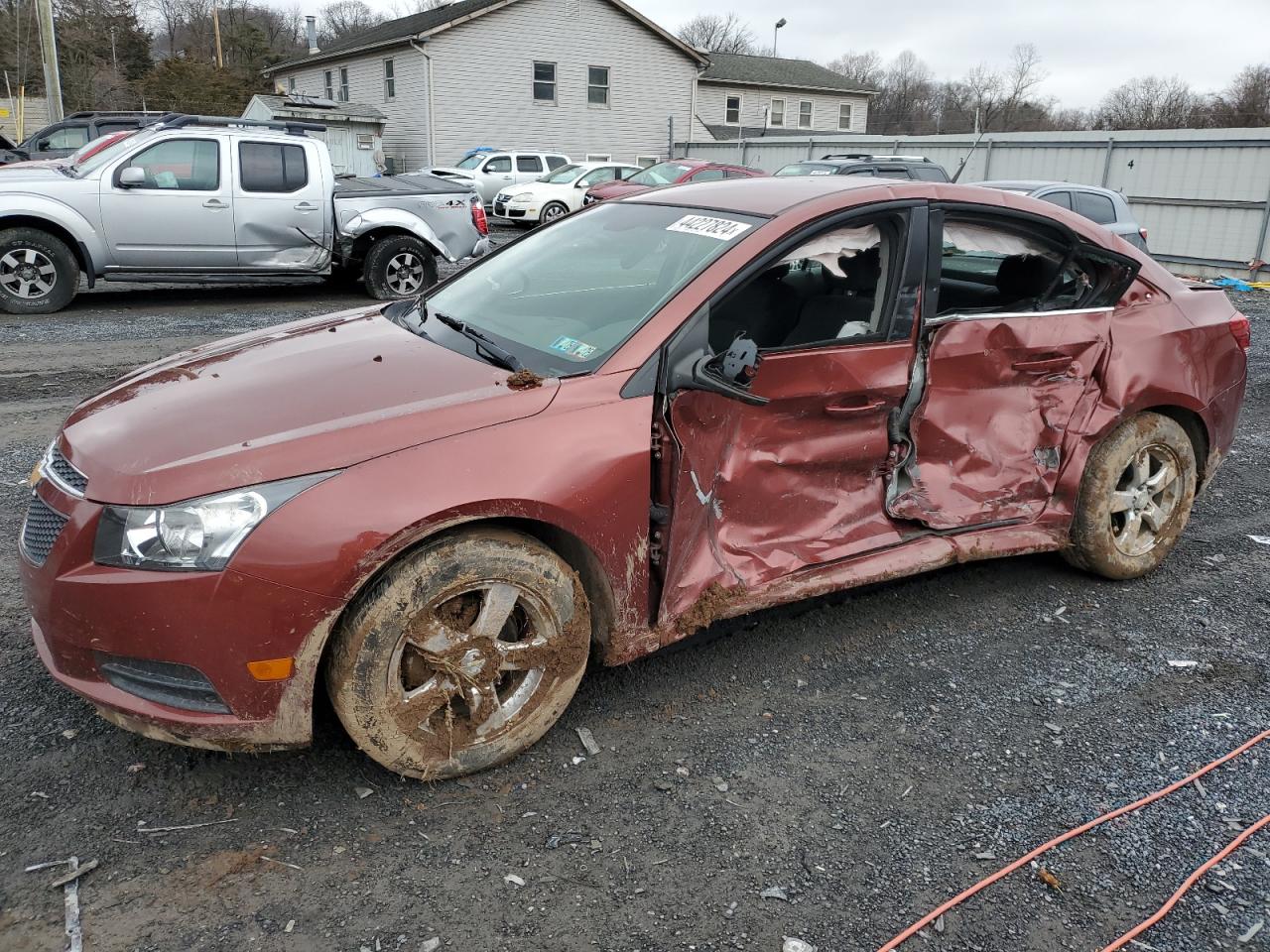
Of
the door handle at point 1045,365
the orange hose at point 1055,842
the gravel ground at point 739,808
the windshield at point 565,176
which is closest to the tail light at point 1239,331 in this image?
the door handle at point 1045,365

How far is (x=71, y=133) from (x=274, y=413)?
19300 millimetres

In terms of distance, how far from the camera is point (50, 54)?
2034cm

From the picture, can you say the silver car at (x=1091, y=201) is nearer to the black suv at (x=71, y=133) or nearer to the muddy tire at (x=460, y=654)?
the muddy tire at (x=460, y=654)

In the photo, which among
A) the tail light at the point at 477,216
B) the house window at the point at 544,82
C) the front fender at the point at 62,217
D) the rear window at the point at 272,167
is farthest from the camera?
the house window at the point at 544,82

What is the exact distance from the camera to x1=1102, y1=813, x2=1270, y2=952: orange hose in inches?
93.0

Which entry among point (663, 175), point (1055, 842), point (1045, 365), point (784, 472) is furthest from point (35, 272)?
point (663, 175)

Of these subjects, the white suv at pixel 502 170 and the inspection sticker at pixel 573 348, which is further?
the white suv at pixel 502 170

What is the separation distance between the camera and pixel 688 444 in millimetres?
3004

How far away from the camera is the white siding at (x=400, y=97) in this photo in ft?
98.2

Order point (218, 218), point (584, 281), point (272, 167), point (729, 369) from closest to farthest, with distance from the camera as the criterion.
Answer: point (729, 369) < point (584, 281) < point (218, 218) < point (272, 167)

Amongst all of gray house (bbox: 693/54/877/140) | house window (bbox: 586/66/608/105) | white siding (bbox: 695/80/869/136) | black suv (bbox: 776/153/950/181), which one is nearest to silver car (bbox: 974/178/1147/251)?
black suv (bbox: 776/153/950/181)

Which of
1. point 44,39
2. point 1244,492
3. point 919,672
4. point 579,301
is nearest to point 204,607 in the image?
point 579,301

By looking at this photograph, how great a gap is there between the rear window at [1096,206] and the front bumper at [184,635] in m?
11.9

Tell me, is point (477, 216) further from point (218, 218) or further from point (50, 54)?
point (50, 54)
